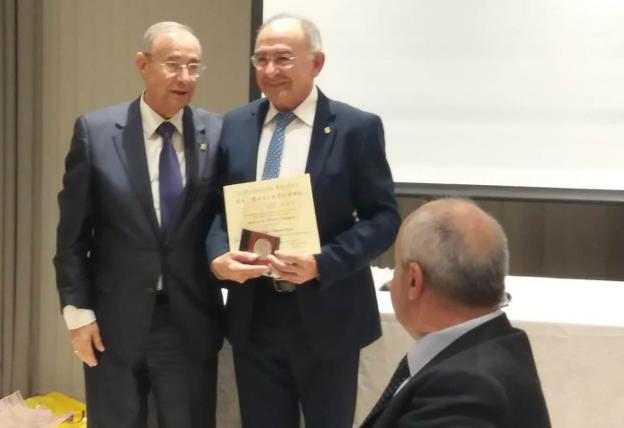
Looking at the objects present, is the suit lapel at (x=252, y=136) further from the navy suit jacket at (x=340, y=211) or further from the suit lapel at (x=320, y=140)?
the suit lapel at (x=320, y=140)

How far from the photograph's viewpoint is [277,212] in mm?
1752

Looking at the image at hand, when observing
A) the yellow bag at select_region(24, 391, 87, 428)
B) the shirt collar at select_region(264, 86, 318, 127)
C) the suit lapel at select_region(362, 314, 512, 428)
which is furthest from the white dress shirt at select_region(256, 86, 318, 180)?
the yellow bag at select_region(24, 391, 87, 428)

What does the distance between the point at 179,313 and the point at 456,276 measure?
938 mm

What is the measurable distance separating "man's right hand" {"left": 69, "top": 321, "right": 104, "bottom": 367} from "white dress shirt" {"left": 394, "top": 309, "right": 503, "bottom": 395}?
3.14 ft

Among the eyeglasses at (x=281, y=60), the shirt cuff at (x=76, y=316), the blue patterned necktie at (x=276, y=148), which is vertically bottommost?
the shirt cuff at (x=76, y=316)

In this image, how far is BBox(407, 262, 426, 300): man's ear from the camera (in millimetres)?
1145

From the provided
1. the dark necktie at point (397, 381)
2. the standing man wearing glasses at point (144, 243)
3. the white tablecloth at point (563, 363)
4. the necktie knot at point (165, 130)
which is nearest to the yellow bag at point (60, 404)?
the white tablecloth at point (563, 363)

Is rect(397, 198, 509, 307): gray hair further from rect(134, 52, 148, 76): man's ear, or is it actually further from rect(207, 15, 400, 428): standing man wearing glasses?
rect(134, 52, 148, 76): man's ear

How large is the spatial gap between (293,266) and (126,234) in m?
0.44

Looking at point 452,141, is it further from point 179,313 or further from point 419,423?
point 419,423

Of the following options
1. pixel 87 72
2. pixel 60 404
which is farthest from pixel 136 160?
pixel 60 404

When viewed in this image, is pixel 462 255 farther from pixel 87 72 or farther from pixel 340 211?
pixel 87 72

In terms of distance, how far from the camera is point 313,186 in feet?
5.91

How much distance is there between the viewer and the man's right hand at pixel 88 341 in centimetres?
186
